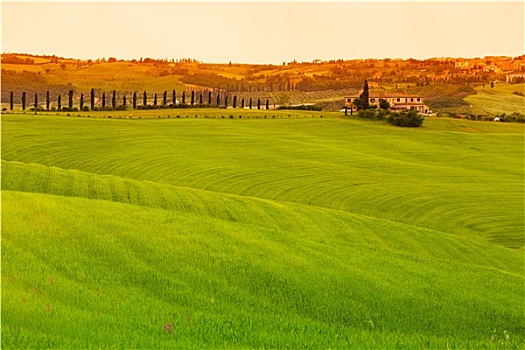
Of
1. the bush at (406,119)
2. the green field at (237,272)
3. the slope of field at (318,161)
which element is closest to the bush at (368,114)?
the bush at (406,119)

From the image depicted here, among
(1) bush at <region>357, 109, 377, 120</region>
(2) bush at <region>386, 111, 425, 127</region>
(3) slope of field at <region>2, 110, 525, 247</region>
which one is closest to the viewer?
(3) slope of field at <region>2, 110, 525, 247</region>

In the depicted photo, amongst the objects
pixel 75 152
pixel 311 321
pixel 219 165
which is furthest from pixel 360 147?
pixel 311 321

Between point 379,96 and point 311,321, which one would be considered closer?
point 311,321

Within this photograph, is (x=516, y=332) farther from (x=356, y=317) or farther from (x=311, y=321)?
(x=311, y=321)

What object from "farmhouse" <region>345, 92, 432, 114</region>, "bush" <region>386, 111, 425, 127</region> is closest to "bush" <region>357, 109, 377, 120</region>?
"bush" <region>386, 111, 425, 127</region>

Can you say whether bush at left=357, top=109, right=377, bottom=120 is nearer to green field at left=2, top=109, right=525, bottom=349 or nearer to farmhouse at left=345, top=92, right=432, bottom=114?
farmhouse at left=345, top=92, right=432, bottom=114

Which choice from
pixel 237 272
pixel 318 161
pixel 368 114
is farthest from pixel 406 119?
pixel 237 272

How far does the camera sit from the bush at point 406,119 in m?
102

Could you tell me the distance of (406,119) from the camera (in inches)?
4031

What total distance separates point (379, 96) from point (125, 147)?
313 feet

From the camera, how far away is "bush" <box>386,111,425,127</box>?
10194 centimetres

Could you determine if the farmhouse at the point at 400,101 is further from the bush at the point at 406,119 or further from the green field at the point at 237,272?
the green field at the point at 237,272

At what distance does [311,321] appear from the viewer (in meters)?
15.5

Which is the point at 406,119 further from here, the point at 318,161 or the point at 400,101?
the point at 400,101
